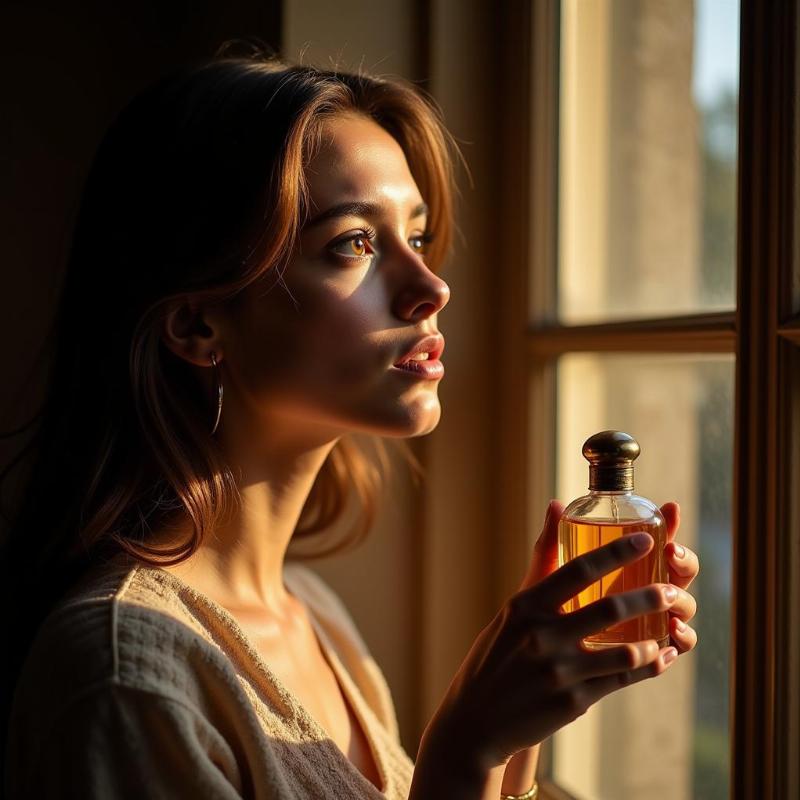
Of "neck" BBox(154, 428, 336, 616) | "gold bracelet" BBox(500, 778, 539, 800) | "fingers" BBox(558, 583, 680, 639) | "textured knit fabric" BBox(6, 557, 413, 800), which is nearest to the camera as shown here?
"fingers" BBox(558, 583, 680, 639)

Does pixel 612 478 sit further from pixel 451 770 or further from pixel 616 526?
pixel 451 770

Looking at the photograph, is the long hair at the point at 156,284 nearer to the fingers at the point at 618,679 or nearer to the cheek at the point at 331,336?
the cheek at the point at 331,336

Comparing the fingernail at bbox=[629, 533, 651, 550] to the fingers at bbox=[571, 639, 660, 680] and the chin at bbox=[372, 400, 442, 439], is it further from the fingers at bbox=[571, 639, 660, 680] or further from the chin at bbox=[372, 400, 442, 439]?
the chin at bbox=[372, 400, 442, 439]

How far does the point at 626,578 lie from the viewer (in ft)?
2.71

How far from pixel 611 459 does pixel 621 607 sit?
137 millimetres

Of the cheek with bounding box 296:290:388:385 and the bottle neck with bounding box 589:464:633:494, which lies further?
the cheek with bounding box 296:290:388:385

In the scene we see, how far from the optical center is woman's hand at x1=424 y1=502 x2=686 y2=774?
0.75 meters

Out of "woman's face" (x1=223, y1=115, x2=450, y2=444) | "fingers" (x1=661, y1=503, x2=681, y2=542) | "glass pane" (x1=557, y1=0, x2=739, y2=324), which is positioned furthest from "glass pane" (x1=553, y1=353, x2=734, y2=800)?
"woman's face" (x1=223, y1=115, x2=450, y2=444)

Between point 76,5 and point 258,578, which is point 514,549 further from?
point 76,5

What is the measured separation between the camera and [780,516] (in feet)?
2.73

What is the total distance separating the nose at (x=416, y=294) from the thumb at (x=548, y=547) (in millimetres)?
276

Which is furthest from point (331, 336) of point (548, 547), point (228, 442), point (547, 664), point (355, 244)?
point (547, 664)

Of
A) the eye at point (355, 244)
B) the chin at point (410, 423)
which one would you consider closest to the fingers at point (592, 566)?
the chin at point (410, 423)

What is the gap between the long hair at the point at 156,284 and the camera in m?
1.04
